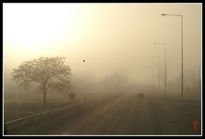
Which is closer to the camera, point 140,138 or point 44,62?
point 140,138

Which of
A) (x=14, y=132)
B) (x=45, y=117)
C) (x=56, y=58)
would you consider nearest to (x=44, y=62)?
(x=56, y=58)

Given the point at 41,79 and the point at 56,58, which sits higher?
the point at 56,58

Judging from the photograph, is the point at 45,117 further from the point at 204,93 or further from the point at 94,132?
the point at 204,93

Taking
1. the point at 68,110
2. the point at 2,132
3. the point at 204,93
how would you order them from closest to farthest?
the point at 2,132 → the point at 204,93 → the point at 68,110

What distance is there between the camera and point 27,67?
48.6m

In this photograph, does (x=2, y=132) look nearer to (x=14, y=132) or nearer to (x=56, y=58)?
(x=14, y=132)

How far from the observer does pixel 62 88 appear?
4869 cm

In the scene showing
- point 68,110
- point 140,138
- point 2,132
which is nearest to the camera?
point 140,138

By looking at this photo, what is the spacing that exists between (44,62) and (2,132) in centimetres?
3370

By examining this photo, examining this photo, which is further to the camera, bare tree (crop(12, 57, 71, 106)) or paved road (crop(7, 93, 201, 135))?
bare tree (crop(12, 57, 71, 106))

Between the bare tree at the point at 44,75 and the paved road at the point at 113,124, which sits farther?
the bare tree at the point at 44,75

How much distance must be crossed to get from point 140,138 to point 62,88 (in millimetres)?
34960

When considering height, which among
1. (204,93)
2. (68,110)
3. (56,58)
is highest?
(56,58)

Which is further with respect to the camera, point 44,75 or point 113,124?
point 44,75
